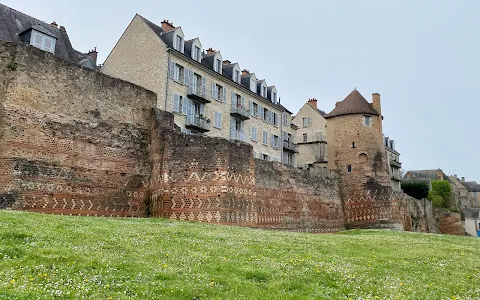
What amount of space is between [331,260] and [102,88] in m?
14.9

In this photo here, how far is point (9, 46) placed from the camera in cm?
1847

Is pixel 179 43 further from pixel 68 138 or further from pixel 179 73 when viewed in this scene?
pixel 68 138

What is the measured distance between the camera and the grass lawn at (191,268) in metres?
7.03

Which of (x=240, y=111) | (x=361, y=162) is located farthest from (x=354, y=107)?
(x=240, y=111)

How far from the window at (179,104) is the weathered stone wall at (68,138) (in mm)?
7332

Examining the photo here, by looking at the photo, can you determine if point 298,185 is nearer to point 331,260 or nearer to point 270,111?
point 270,111

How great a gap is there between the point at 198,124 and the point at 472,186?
74.1 m

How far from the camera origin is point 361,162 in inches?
1421

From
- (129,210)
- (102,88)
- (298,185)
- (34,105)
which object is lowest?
(129,210)

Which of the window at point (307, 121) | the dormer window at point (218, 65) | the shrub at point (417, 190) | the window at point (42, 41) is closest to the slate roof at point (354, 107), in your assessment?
the dormer window at point (218, 65)

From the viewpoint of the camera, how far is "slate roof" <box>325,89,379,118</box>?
37.2 m

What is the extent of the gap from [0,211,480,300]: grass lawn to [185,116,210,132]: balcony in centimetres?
1868

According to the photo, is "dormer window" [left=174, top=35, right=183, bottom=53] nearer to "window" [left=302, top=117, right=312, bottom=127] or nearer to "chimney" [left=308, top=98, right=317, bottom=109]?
"window" [left=302, top=117, right=312, bottom=127]

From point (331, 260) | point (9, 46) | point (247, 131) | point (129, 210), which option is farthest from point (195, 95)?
point (331, 260)
